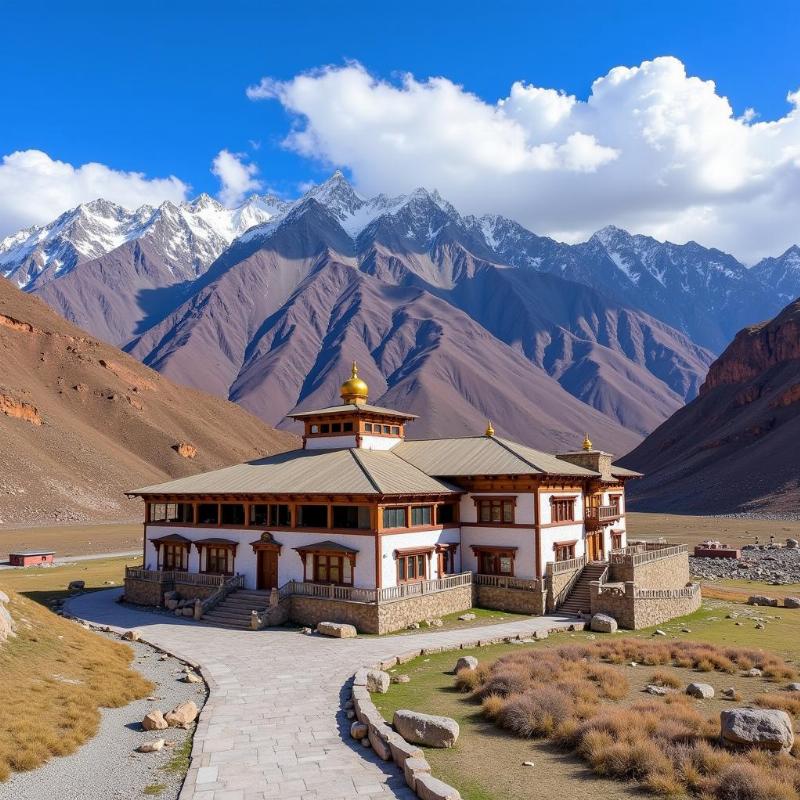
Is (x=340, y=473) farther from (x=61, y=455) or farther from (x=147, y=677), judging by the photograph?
(x=61, y=455)

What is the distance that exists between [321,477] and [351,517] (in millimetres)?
3487

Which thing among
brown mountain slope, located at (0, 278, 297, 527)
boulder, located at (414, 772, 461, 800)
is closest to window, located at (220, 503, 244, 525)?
boulder, located at (414, 772, 461, 800)

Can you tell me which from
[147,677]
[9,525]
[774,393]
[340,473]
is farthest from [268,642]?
[774,393]

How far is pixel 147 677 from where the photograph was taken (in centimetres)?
2542

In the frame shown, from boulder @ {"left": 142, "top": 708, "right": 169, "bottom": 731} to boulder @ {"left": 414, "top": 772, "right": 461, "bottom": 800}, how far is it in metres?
8.00

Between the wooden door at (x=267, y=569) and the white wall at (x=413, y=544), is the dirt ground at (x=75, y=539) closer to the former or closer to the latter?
the wooden door at (x=267, y=569)

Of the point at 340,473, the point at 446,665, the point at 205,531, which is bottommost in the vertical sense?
the point at 446,665

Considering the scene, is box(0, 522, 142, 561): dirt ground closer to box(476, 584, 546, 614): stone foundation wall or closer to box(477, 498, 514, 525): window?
box(477, 498, 514, 525): window

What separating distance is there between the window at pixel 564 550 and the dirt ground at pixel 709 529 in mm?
43247

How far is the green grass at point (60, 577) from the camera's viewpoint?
4467 centimetres

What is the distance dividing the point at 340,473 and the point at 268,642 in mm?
10614

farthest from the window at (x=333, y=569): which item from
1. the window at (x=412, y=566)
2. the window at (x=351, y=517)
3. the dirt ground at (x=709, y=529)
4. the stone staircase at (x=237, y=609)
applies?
the dirt ground at (x=709, y=529)

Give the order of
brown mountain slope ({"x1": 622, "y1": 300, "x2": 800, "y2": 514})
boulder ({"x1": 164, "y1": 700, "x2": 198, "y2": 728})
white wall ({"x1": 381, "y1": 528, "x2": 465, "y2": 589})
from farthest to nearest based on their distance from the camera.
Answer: brown mountain slope ({"x1": 622, "y1": 300, "x2": 800, "y2": 514})
white wall ({"x1": 381, "y1": 528, "x2": 465, "y2": 589})
boulder ({"x1": 164, "y1": 700, "x2": 198, "y2": 728})

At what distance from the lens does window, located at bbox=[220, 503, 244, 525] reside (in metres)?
41.0
